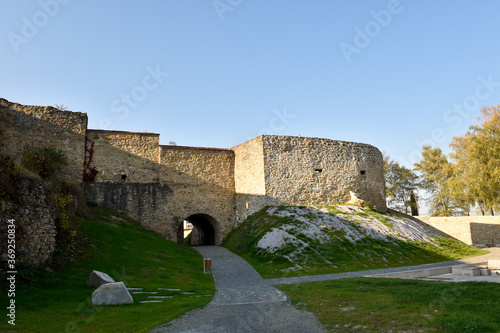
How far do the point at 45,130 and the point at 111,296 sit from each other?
1526 cm

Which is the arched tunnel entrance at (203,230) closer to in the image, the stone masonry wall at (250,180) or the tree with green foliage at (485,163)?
the stone masonry wall at (250,180)

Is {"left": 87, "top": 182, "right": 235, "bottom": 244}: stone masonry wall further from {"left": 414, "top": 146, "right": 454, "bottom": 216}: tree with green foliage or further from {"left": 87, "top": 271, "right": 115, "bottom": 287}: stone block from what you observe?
{"left": 414, "top": 146, "right": 454, "bottom": 216}: tree with green foliage

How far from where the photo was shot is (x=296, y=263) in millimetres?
15195

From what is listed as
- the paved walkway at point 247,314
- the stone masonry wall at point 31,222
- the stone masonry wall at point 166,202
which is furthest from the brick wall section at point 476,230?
the stone masonry wall at point 31,222

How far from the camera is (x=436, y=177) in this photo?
36.8 metres

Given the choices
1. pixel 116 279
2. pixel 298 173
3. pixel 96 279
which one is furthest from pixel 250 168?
pixel 96 279

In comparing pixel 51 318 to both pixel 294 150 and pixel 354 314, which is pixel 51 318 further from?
pixel 294 150

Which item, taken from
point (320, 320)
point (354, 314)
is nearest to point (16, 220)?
point (320, 320)

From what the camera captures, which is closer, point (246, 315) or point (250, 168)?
point (246, 315)

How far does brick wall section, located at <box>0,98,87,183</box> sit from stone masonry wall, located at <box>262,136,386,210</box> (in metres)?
11.5

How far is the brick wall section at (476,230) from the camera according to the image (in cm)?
2517

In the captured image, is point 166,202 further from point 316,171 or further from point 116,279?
point 316,171

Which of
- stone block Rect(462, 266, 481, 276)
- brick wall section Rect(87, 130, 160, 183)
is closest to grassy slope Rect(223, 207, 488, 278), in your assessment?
stone block Rect(462, 266, 481, 276)

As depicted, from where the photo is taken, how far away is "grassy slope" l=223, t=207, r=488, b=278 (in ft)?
49.0
